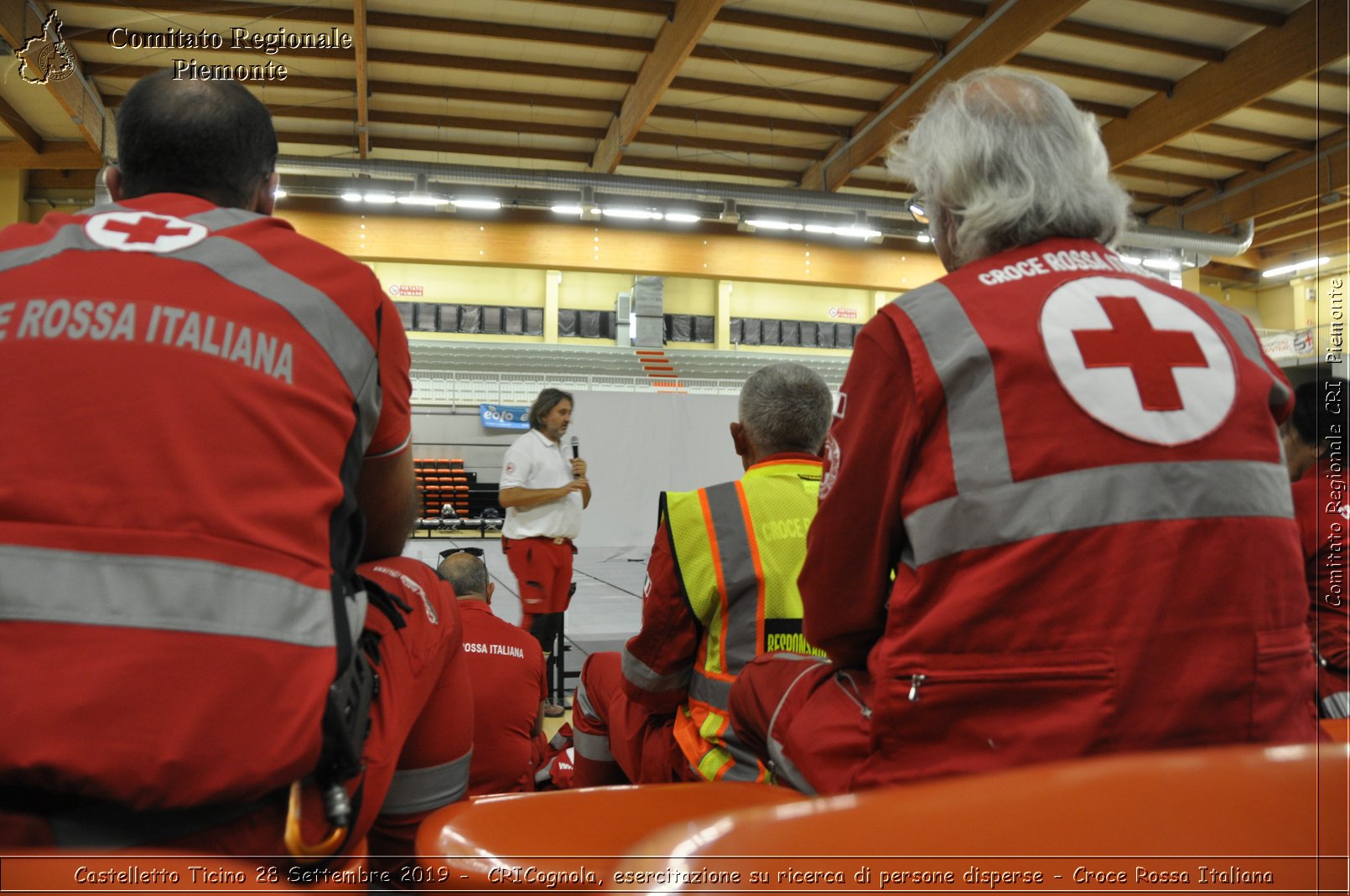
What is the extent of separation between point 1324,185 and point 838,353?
35.0 ft

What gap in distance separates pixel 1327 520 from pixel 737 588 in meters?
1.74

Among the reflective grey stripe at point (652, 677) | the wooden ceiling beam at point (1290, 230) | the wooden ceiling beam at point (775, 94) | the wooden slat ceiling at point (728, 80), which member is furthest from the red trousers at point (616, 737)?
the wooden ceiling beam at point (1290, 230)

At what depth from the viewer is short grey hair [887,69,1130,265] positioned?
1163mm

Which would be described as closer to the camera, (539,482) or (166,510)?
(166,510)

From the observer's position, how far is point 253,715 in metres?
0.85

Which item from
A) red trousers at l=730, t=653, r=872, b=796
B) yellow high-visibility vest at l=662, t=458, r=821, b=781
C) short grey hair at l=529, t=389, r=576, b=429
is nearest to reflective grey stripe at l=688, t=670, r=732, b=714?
yellow high-visibility vest at l=662, t=458, r=821, b=781

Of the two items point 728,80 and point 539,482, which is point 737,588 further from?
point 728,80

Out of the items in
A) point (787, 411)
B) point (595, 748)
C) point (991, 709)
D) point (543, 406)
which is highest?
point (543, 406)

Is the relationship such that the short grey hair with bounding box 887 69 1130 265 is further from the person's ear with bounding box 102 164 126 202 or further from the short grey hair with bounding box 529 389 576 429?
the short grey hair with bounding box 529 389 576 429

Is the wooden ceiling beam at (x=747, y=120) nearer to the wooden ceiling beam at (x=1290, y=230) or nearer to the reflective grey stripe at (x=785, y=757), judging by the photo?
the wooden ceiling beam at (x=1290, y=230)

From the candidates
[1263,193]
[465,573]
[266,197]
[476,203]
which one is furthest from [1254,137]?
[266,197]

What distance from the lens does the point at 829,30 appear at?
28.7 feet

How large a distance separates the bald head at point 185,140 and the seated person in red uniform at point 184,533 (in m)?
0.13

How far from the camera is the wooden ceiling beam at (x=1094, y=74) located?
920cm
